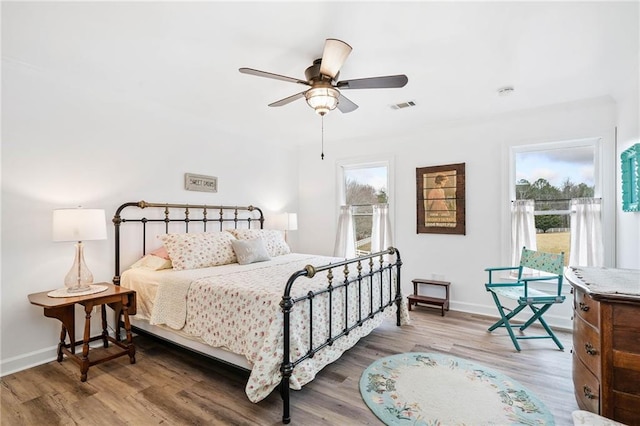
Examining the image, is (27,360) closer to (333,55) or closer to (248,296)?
(248,296)

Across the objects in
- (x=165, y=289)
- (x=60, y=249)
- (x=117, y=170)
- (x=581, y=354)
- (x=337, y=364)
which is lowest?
(x=337, y=364)

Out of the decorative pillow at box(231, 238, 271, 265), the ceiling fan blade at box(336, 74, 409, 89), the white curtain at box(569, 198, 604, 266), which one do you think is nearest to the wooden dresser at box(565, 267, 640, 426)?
the ceiling fan blade at box(336, 74, 409, 89)

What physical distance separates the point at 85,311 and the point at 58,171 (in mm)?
1331

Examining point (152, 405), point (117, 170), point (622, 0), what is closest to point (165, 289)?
point (152, 405)

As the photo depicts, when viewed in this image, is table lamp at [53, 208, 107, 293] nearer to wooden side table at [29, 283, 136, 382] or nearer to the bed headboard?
wooden side table at [29, 283, 136, 382]

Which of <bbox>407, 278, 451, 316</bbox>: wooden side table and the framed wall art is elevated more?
the framed wall art

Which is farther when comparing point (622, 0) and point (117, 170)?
point (117, 170)

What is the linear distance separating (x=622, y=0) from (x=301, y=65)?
2.12 metres

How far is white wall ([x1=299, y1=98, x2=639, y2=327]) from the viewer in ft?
11.3

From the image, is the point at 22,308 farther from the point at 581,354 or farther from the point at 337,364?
the point at 581,354

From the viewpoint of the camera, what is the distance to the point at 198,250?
10.5 ft

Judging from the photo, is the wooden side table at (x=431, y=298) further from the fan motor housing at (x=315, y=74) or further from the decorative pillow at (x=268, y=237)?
the fan motor housing at (x=315, y=74)

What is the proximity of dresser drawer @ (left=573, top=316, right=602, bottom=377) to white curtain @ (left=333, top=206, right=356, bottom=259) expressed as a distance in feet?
10.9

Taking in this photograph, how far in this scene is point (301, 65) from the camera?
2586mm
